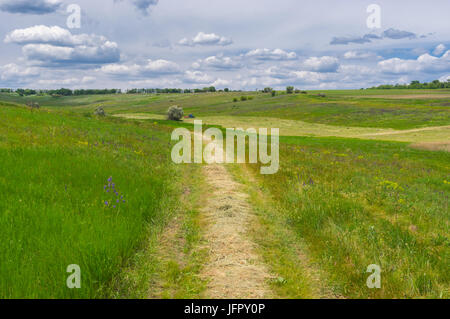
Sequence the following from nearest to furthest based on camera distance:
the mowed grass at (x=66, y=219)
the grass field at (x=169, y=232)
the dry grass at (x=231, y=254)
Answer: the mowed grass at (x=66, y=219) < the grass field at (x=169, y=232) < the dry grass at (x=231, y=254)

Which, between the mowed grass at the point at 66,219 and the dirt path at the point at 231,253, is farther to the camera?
the dirt path at the point at 231,253

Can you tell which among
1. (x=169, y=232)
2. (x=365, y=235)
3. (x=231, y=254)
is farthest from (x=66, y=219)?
(x=365, y=235)

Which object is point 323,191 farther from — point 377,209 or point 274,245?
point 274,245

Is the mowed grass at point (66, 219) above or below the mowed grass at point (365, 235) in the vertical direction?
above

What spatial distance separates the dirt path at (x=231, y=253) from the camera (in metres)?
5.36

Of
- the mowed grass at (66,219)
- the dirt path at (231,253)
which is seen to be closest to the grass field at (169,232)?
the mowed grass at (66,219)

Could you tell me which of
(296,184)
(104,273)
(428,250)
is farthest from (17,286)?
(296,184)

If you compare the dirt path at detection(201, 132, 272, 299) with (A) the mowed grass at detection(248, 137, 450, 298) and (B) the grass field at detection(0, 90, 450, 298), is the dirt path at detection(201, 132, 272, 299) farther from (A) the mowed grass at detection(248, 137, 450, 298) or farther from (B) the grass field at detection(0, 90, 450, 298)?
(A) the mowed grass at detection(248, 137, 450, 298)

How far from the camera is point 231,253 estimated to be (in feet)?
22.2

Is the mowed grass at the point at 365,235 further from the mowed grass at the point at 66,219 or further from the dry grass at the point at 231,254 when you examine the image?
the mowed grass at the point at 66,219

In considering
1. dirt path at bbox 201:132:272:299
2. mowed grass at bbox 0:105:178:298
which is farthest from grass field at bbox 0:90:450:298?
dirt path at bbox 201:132:272:299

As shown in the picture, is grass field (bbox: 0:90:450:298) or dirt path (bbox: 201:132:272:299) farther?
dirt path (bbox: 201:132:272:299)

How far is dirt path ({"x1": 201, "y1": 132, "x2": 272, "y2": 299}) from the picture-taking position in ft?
17.6

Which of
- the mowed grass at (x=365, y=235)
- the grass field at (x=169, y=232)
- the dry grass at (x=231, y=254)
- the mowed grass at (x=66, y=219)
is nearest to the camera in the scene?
the mowed grass at (x=66, y=219)
